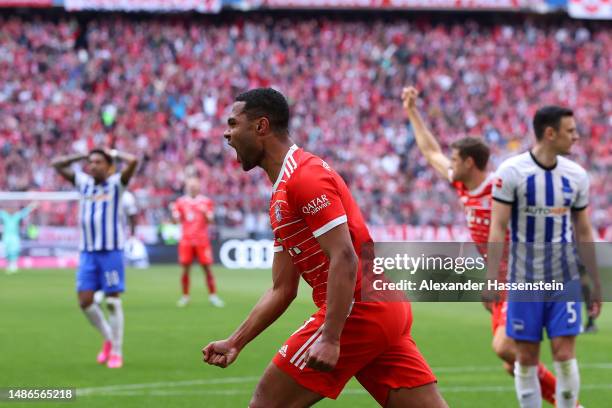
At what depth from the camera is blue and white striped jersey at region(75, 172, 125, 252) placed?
11898 millimetres

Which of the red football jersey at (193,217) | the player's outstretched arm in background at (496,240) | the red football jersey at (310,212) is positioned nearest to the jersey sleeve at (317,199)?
the red football jersey at (310,212)

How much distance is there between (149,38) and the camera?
41.5m

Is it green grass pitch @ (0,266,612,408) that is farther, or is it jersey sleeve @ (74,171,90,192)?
jersey sleeve @ (74,171,90,192)

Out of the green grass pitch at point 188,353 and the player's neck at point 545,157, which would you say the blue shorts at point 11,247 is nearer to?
the green grass pitch at point 188,353

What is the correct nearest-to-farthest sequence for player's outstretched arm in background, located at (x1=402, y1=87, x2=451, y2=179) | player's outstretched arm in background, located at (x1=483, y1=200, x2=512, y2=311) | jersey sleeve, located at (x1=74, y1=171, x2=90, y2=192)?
1. player's outstretched arm in background, located at (x1=483, y1=200, x2=512, y2=311)
2. player's outstretched arm in background, located at (x1=402, y1=87, x2=451, y2=179)
3. jersey sleeve, located at (x1=74, y1=171, x2=90, y2=192)

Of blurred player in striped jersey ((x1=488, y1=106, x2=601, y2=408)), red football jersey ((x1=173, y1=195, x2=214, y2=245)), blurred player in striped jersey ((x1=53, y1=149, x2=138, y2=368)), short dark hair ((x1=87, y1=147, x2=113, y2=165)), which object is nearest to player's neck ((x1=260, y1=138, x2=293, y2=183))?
blurred player in striped jersey ((x1=488, y1=106, x2=601, y2=408))

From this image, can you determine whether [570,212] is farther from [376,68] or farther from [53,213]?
[376,68]

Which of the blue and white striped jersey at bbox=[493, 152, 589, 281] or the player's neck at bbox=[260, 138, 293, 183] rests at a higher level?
the player's neck at bbox=[260, 138, 293, 183]

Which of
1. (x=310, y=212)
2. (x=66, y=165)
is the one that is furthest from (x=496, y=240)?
(x=66, y=165)

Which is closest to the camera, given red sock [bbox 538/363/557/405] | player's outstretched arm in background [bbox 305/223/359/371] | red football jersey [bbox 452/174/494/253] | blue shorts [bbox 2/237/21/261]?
player's outstretched arm in background [bbox 305/223/359/371]

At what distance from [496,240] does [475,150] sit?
1.65m

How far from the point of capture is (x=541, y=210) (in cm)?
731

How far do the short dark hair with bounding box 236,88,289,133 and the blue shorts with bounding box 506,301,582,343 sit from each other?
9.51 ft

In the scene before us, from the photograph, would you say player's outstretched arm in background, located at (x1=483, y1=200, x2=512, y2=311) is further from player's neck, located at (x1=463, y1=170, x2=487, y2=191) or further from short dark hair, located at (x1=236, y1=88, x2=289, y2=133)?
short dark hair, located at (x1=236, y1=88, x2=289, y2=133)
